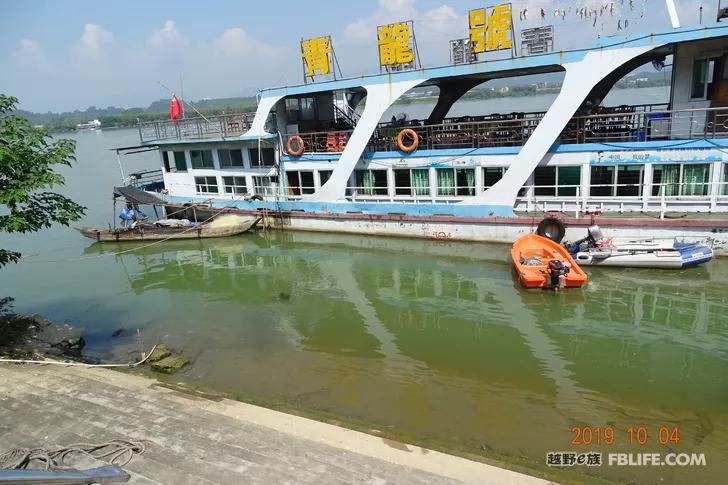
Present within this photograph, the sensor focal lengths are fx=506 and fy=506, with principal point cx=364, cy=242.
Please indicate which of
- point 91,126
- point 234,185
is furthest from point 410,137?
point 91,126

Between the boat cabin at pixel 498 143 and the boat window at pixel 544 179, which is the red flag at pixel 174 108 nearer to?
the boat cabin at pixel 498 143

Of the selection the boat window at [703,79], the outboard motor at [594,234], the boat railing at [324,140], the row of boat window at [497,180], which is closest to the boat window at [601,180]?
the row of boat window at [497,180]

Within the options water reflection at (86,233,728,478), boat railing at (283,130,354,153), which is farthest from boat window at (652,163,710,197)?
boat railing at (283,130,354,153)

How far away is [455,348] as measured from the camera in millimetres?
10367

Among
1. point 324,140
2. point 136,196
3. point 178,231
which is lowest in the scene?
point 178,231

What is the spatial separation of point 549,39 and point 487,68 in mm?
1969

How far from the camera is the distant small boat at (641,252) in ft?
43.5

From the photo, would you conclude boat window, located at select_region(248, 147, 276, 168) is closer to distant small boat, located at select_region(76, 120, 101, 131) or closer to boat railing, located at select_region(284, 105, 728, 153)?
boat railing, located at select_region(284, 105, 728, 153)

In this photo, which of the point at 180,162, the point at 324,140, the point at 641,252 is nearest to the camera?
the point at 641,252

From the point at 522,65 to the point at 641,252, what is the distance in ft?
21.7

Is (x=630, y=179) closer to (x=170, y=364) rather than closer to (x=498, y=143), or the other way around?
(x=498, y=143)

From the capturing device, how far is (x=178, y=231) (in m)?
20.8

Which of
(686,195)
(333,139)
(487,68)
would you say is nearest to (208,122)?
(333,139)

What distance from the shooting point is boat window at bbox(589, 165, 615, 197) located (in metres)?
15.9
